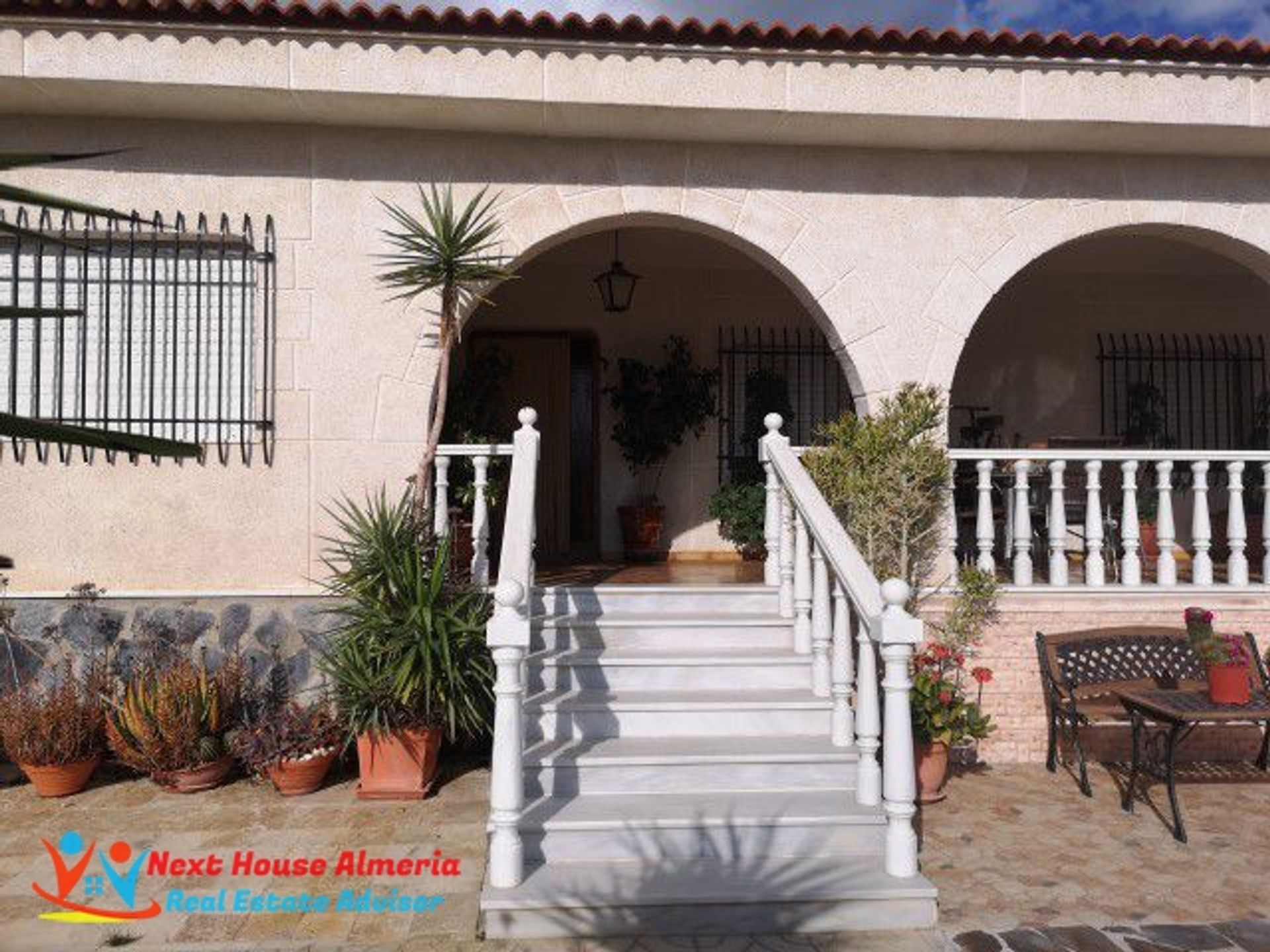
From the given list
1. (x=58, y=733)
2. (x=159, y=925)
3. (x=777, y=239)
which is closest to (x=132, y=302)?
(x=58, y=733)

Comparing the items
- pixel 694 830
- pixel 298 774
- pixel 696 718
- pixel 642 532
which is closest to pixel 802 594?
pixel 696 718

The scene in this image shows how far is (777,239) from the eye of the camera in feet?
18.4

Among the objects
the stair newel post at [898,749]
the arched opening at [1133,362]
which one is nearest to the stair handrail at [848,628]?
the stair newel post at [898,749]

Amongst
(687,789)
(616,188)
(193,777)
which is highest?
(616,188)

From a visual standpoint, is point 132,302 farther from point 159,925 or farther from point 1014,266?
point 1014,266

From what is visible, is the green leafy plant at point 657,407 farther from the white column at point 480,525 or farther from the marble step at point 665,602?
the white column at point 480,525

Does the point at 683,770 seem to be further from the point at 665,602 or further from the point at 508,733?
the point at 665,602

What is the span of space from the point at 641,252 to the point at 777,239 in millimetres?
2560

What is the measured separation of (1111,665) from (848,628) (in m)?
2.15

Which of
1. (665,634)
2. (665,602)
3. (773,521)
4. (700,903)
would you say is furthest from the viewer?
(773,521)

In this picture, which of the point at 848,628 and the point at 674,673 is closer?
the point at 848,628

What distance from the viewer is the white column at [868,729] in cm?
379

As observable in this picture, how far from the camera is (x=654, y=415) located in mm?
7953

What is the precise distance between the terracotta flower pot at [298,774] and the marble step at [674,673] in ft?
4.15
